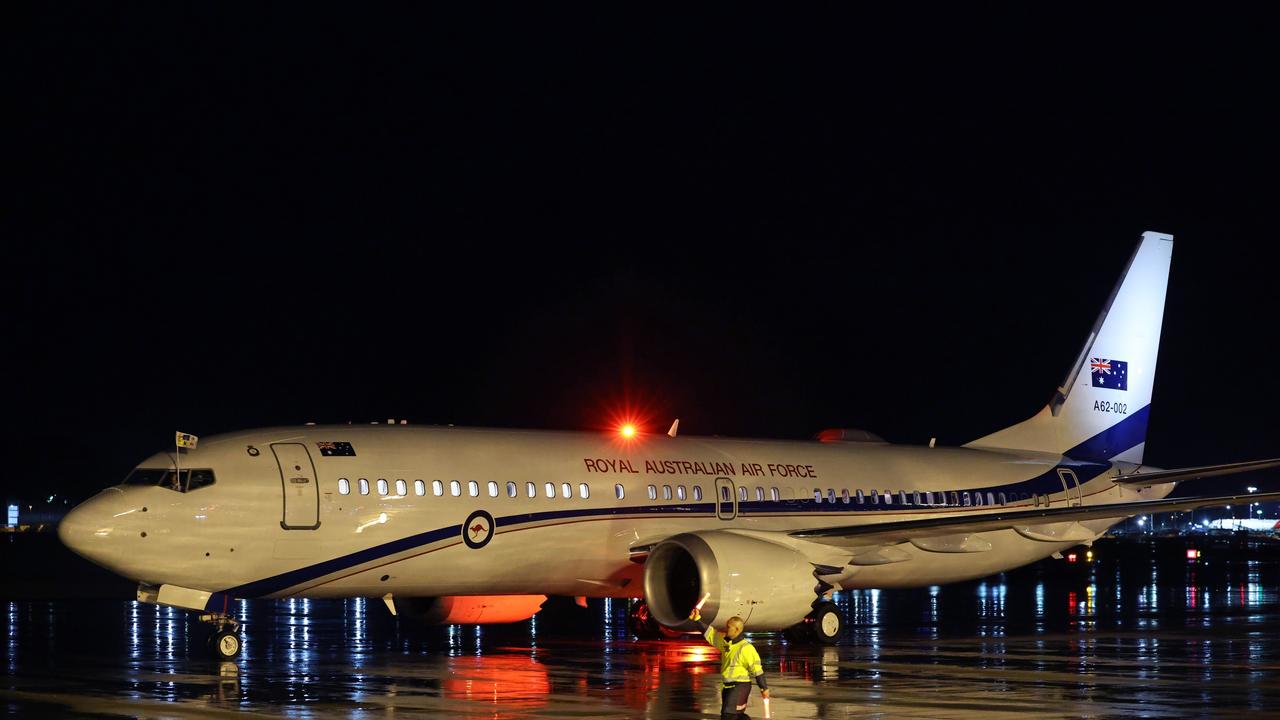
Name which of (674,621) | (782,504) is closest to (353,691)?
(674,621)

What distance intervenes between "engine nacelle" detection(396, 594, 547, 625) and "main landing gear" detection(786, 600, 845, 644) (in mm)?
4597

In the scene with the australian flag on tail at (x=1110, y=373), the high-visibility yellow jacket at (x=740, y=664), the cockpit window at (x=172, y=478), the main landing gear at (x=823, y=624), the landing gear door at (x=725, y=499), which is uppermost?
the australian flag on tail at (x=1110, y=373)

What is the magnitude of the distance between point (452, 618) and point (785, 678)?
301 inches

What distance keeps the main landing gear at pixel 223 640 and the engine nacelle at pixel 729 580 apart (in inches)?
260

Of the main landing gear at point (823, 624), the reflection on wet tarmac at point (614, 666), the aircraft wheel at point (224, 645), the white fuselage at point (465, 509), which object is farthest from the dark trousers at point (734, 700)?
the main landing gear at point (823, 624)

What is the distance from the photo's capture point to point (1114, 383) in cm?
3575

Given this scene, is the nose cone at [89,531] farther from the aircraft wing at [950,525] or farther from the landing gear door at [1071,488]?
the landing gear door at [1071,488]

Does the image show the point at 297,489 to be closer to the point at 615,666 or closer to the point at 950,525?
the point at 615,666

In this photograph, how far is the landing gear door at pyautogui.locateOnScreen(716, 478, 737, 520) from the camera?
27984 mm

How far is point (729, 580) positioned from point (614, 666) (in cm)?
278

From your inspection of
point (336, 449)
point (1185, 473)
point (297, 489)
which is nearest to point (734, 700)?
point (297, 489)

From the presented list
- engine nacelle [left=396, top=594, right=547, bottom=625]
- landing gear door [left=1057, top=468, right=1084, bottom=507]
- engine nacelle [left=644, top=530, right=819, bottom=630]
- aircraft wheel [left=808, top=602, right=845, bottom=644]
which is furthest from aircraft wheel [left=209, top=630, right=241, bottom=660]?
landing gear door [left=1057, top=468, right=1084, bottom=507]

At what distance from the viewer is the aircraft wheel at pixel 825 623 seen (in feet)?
88.4

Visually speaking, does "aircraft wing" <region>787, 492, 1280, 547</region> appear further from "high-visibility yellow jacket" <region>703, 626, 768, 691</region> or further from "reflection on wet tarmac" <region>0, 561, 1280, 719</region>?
"high-visibility yellow jacket" <region>703, 626, 768, 691</region>
